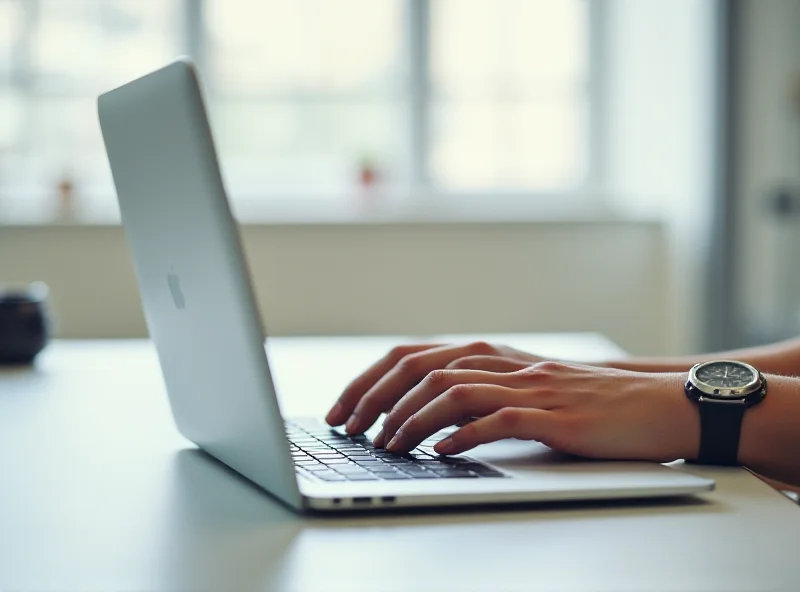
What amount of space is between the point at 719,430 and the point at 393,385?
0.27 m

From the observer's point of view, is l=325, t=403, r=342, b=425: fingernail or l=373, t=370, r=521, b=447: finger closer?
l=373, t=370, r=521, b=447: finger

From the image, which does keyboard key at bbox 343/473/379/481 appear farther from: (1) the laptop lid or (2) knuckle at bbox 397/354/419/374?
(2) knuckle at bbox 397/354/419/374

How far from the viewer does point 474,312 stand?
328 centimetres

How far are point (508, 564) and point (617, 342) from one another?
9.57 feet

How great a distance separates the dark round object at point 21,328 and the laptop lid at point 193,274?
20.4 inches

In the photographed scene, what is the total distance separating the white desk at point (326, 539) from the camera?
0.51 meters

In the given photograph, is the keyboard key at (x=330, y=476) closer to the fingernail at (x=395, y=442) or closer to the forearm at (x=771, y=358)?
the fingernail at (x=395, y=442)

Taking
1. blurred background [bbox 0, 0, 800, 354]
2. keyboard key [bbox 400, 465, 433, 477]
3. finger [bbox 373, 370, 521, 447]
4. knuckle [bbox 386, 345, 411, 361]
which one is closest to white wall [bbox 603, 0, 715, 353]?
blurred background [bbox 0, 0, 800, 354]

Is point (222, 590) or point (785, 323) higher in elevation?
point (222, 590)

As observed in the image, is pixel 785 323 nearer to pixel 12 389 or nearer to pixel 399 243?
pixel 399 243

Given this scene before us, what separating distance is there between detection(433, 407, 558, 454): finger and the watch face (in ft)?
0.47

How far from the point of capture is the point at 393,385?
858 millimetres

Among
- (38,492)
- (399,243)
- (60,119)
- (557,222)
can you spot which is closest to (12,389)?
(38,492)

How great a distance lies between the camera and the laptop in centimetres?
61
